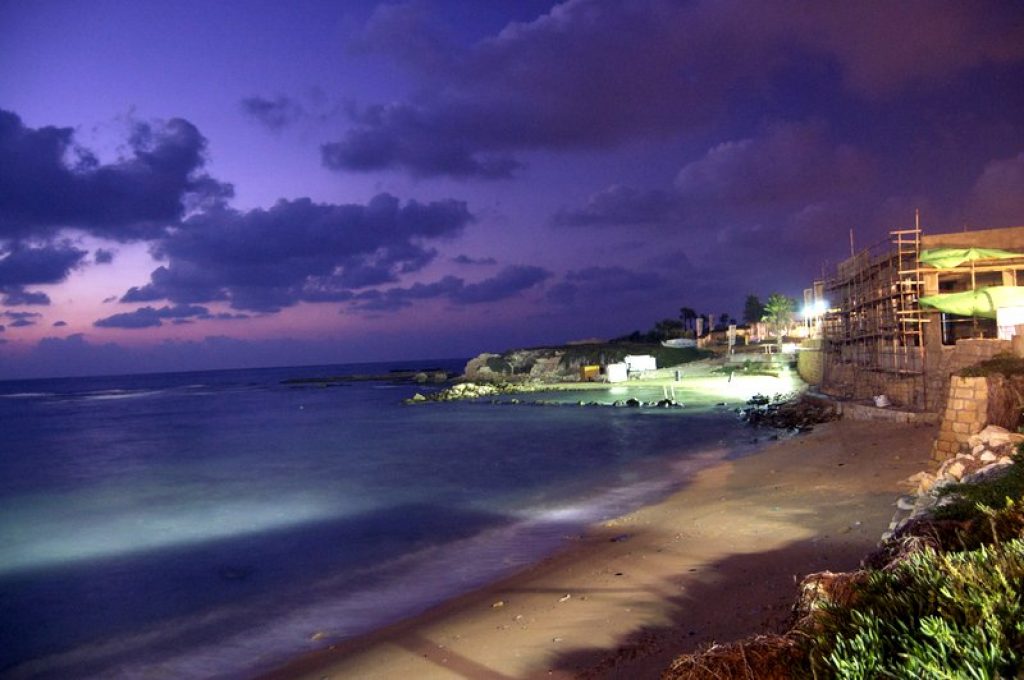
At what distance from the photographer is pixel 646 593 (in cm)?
915

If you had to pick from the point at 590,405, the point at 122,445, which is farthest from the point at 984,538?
the point at 122,445

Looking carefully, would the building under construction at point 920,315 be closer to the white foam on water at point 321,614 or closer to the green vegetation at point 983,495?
the green vegetation at point 983,495

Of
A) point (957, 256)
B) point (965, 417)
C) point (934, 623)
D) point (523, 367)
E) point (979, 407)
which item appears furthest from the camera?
point (523, 367)

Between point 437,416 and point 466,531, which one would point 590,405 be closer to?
point 437,416

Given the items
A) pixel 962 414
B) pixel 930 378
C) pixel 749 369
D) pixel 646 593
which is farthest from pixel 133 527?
pixel 749 369

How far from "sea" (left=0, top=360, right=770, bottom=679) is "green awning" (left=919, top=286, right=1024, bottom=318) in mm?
8428

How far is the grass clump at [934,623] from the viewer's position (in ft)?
9.95

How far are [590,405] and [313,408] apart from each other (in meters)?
31.1

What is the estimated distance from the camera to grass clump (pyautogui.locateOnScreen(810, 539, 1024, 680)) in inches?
119

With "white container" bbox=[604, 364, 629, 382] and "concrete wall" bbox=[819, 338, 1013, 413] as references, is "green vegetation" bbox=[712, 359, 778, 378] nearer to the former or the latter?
"white container" bbox=[604, 364, 629, 382]

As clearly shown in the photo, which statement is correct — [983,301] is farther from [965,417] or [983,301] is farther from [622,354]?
[622,354]

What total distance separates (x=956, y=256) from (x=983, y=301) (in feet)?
9.04

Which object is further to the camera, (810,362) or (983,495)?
(810,362)

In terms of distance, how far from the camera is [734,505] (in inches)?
554
